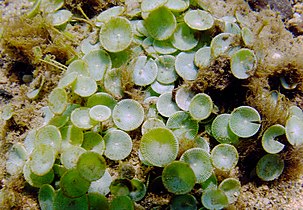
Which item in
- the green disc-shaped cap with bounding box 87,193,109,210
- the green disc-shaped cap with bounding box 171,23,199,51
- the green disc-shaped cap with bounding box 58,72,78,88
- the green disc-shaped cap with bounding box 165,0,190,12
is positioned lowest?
the green disc-shaped cap with bounding box 87,193,109,210

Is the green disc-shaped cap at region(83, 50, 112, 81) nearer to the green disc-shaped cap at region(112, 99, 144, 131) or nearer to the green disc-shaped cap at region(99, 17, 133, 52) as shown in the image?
the green disc-shaped cap at region(99, 17, 133, 52)

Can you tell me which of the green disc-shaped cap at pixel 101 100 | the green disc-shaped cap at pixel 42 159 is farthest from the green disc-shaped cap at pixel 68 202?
the green disc-shaped cap at pixel 101 100

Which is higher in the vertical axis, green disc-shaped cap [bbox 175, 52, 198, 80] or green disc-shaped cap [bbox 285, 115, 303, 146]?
green disc-shaped cap [bbox 175, 52, 198, 80]

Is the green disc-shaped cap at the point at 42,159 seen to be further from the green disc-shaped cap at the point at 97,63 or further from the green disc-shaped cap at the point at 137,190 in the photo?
the green disc-shaped cap at the point at 97,63

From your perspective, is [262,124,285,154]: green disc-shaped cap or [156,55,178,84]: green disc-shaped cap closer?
[262,124,285,154]: green disc-shaped cap

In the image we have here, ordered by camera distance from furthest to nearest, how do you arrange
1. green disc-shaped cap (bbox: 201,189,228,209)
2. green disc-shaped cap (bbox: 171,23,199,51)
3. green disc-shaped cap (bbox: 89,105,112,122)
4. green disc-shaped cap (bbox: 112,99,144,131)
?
green disc-shaped cap (bbox: 171,23,199,51) → green disc-shaped cap (bbox: 112,99,144,131) → green disc-shaped cap (bbox: 89,105,112,122) → green disc-shaped cap (bbox: 201,189,228,209)

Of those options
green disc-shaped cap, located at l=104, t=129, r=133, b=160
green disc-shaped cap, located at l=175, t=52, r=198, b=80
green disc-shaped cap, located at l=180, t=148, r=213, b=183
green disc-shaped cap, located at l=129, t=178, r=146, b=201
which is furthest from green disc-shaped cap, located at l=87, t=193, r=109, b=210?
green disc-shaped cap, located at l=175, t=52, r=198, b=80

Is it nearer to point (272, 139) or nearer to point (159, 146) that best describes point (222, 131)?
point (272, 139)

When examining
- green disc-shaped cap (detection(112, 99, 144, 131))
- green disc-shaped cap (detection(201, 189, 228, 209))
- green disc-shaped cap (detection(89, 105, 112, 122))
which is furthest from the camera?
green disc-shaped cap (detection(112, 99, 144, 131))

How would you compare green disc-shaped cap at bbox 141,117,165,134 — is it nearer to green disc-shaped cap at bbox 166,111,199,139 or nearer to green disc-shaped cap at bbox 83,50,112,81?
green disc-shaped cap at bbox 166,111,199,139

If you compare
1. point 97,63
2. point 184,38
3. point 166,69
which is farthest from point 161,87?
point 97,63
